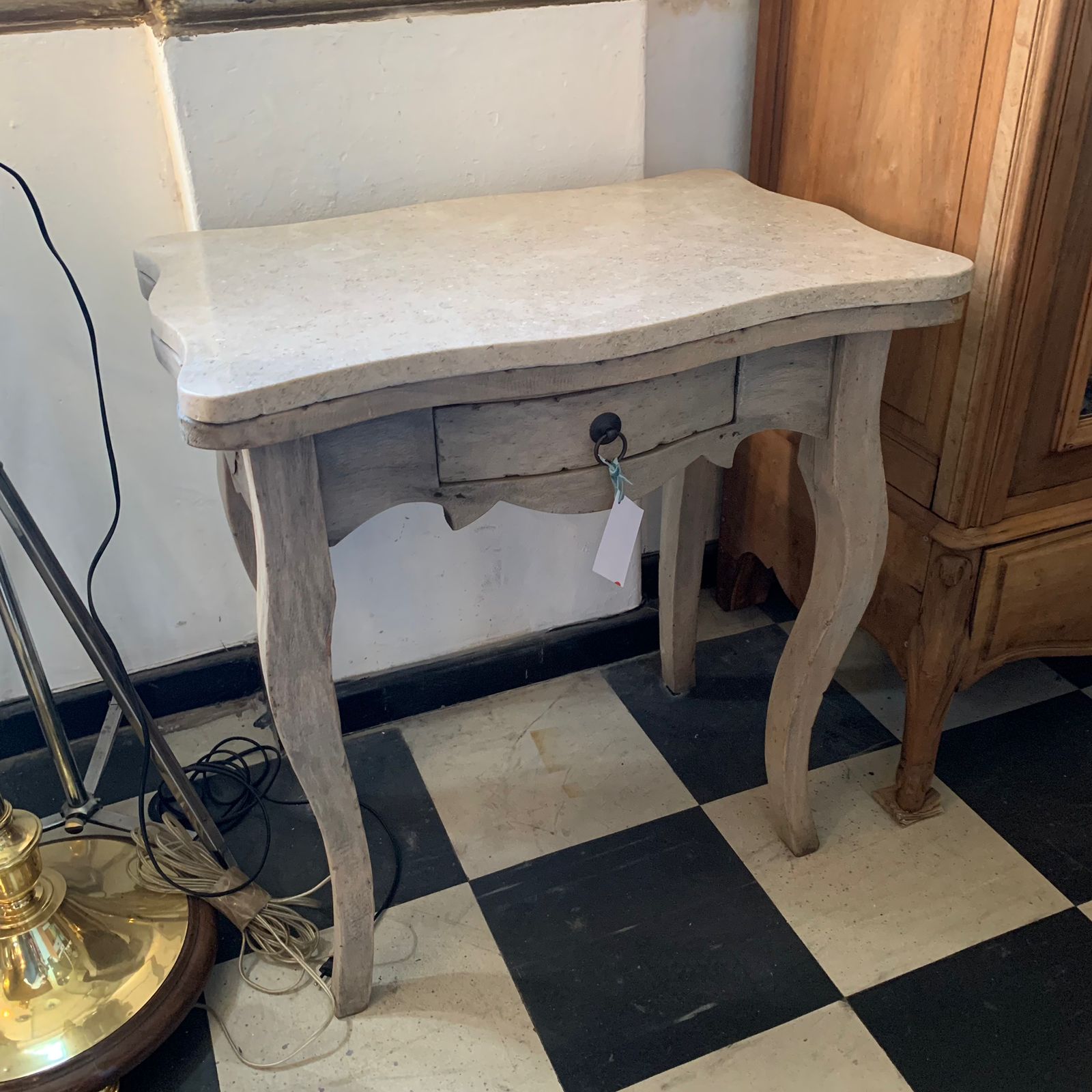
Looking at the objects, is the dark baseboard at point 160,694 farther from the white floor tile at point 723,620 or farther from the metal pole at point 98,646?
the white floor tile at point 723,620

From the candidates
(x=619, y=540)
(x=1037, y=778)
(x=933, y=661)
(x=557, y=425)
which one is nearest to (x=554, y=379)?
(x=557, y=425)

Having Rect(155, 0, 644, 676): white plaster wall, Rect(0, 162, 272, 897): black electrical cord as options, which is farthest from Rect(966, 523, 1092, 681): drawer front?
Answer: Rect(0, 162, 272, 897): black electrical cord

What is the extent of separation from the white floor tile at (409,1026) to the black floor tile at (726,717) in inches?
15.5

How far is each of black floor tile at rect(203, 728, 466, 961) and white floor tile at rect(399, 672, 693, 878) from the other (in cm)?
2

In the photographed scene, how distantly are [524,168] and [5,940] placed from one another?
1035mm

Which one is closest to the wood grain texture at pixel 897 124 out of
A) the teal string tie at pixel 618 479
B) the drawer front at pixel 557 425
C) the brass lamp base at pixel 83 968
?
the drawer front at pixel 557 425

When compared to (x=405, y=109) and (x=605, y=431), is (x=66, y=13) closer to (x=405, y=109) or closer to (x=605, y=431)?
(x=405, y=109)

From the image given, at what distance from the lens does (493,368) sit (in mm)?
785

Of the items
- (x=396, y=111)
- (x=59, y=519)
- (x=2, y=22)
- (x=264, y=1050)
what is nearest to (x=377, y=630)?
(x=59, y=519)

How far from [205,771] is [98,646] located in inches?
15.6

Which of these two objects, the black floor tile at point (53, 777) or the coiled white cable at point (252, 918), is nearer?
the coiled white cable at point (252, 918)

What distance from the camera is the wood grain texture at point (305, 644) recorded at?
2.64 ft

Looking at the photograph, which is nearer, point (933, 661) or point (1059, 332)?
point (1059, 332)

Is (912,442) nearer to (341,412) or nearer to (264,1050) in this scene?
(341,412)
